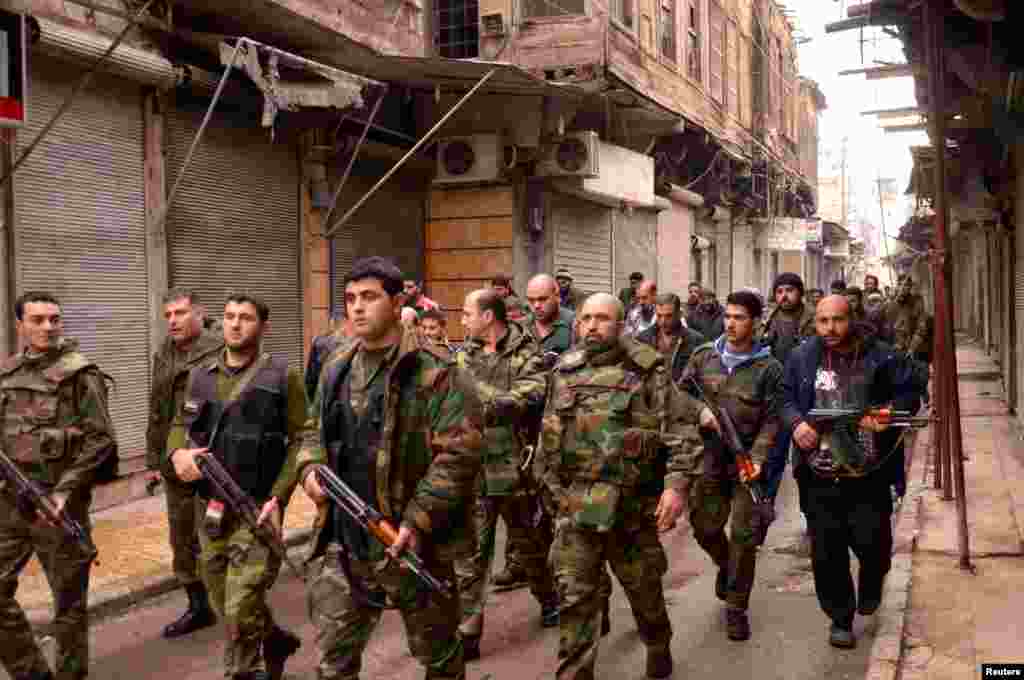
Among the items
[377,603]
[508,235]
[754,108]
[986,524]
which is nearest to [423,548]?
[377,603]

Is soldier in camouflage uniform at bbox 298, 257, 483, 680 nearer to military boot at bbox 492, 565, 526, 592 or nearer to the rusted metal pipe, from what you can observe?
Result: military boot at bbox 492, 565, 526, 592

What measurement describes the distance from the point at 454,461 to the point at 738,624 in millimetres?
2578

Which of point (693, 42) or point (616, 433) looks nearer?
point (616, 433)

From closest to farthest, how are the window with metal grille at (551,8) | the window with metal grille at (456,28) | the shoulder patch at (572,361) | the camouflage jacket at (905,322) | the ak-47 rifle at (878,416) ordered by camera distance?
the shoulder patch at (572,361), the ak-47 rifle at (878,416), the camouflage jacket at (905,322), the window with metal grille at (551,8), the window with metal grille at (456,28)

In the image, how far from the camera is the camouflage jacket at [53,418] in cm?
487

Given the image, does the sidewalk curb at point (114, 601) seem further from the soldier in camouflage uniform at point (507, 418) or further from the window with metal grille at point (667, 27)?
the window with metal grille at point (667, 27)

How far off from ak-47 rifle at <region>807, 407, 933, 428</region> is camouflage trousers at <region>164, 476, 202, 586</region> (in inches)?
134

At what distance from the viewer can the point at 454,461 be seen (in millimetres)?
3723

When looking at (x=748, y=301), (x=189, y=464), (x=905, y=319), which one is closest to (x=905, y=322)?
(x=905, y=319)

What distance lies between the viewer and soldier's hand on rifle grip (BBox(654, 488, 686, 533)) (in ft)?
15.0

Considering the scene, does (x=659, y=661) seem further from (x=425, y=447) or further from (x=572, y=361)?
(x=425, y=447)

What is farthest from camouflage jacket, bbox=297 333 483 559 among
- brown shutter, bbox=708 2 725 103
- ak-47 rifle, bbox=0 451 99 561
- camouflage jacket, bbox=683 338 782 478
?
brown shutter, bbox=708 2 725 103

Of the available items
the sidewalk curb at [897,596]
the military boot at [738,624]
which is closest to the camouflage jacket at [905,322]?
the sidewalk curb at [897,596]

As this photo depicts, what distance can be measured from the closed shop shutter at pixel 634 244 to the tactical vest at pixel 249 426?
49.6ft
